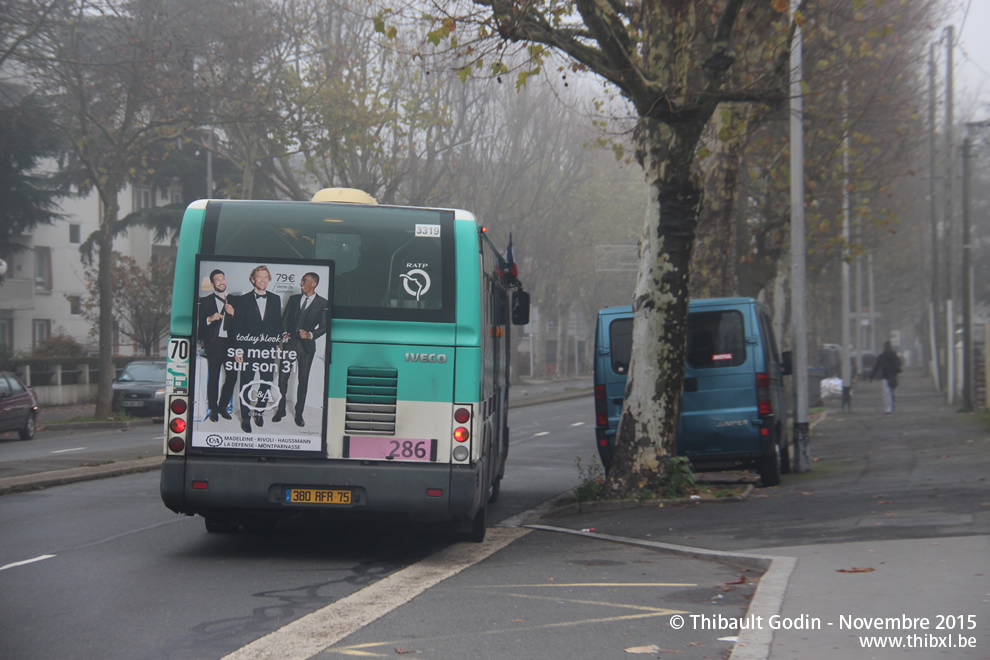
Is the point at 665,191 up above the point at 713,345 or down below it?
above

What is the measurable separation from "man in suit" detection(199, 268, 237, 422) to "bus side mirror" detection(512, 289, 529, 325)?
406 cm

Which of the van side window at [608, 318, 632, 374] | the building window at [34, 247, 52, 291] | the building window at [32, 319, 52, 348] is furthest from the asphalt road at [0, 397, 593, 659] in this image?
the building window at [34, 247, 52, 291]

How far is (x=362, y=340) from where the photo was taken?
8.30 m

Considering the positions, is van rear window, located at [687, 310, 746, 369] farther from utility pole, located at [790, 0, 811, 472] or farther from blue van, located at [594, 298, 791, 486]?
utility pole, located at [790, 0, 811, 472]

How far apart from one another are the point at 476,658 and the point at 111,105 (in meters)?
25.4

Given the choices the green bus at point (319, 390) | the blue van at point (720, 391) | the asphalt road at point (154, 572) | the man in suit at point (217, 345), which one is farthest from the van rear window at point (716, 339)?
the man in suit at point (217, 345)

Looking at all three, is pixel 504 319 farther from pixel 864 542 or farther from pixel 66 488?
pixel 66 488

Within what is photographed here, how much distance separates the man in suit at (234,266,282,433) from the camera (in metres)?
8.24

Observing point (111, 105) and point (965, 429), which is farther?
point (111, 105)

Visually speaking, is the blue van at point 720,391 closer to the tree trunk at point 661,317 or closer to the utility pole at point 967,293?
the tree trunk at point 661,317

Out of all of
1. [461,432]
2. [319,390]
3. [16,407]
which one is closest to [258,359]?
[319,390]

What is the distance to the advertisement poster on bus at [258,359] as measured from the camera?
324 inches

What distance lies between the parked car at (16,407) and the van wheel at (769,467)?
16.8m

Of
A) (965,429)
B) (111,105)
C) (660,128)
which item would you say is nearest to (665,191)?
(660,128)
